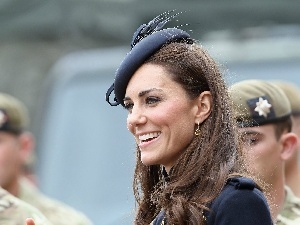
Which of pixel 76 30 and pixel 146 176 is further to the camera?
pixel 76 30

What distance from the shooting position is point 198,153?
4.13m

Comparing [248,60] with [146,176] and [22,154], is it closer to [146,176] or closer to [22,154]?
[22,154]

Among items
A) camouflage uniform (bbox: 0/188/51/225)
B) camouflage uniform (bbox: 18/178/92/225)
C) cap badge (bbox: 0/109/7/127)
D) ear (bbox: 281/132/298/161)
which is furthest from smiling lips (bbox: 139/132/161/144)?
cap badge (bbox: 0/109/7/127)

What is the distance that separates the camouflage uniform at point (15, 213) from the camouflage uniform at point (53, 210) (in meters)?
2.51

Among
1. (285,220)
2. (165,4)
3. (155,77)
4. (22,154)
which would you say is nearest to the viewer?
(155,77)

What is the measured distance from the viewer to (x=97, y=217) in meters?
9.55

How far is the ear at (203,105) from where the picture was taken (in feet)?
13.8

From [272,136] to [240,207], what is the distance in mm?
1834

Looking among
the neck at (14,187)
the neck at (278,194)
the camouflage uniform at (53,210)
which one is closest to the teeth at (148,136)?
the neck at (278,194)

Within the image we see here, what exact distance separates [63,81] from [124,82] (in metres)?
6.29

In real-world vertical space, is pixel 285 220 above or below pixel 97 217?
below

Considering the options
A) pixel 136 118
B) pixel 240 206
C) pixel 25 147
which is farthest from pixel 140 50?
pixel 25 147

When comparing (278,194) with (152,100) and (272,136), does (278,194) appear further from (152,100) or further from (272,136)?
(152,100)

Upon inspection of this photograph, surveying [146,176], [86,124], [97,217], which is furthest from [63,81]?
[146,176]
